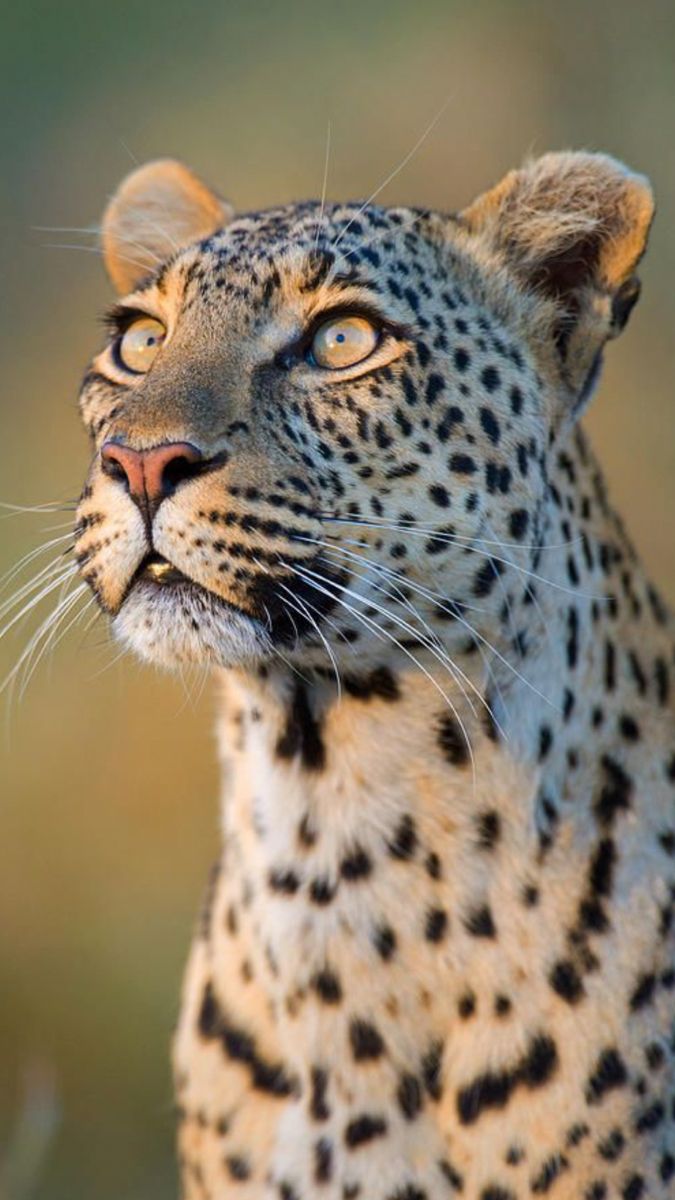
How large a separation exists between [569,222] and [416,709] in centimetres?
144

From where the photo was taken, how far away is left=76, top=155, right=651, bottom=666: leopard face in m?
4.95

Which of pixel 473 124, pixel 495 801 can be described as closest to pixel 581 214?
pixel 495 801

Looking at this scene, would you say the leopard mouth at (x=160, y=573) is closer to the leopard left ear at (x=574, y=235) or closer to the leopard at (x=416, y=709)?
the leopard at (x=416, y=709)

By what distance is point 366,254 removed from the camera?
5.50 metres

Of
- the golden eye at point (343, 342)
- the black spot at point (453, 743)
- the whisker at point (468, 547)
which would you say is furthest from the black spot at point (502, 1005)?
the golden eye at point (343, 342)

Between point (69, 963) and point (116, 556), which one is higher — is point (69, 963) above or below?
below

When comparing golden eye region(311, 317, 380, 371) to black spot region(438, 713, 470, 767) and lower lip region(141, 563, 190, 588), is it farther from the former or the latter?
black spot region(438, 713, 470, 767)

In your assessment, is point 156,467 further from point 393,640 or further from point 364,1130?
point 364,1130

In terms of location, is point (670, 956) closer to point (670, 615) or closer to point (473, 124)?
point (670, 615)

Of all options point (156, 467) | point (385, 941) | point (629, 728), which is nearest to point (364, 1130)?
point (385, 941)

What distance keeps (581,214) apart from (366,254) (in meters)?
0.65

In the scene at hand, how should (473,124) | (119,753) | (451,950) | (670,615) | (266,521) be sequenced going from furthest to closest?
(473,124)
(119,753)
(670,615)
(451,950)
(266,521)

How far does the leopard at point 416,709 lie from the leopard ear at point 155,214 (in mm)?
823

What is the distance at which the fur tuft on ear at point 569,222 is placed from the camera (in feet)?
18.6
